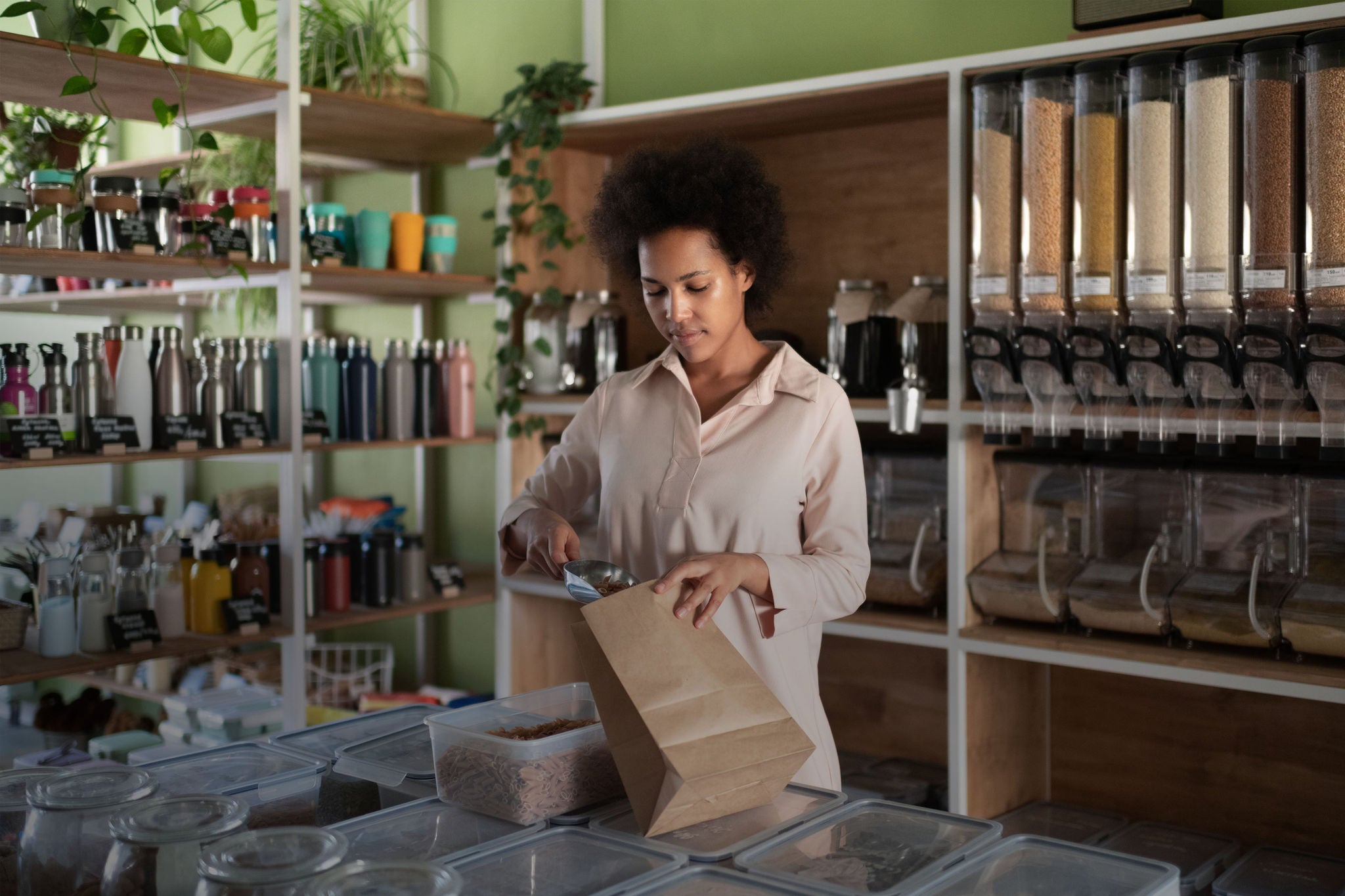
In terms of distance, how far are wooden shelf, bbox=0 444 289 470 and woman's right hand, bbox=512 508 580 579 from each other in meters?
1.22

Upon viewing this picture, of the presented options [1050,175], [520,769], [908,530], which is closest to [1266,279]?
[1050,175]

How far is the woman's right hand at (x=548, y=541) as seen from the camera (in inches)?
60.7

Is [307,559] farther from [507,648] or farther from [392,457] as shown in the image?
[392,457]

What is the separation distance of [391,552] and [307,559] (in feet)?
0.83

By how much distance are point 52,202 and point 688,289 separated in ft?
4.94

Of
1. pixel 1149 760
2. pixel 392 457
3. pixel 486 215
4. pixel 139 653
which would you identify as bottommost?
pixel 1149 760

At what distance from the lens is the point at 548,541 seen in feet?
5.16

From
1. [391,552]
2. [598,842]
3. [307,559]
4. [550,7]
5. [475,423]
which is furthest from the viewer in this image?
[475,423]

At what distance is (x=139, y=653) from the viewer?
2543 mm

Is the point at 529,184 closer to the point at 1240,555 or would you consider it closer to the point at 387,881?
the point at 1240,555

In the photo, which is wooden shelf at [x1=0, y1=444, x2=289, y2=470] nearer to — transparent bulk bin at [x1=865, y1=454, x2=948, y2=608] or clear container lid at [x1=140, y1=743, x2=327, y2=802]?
clear container lid at [x1=140, y1=743, x2=327, y2=802]

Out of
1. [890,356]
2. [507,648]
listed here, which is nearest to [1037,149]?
[890,356]

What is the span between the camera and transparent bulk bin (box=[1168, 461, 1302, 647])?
6.82 ft

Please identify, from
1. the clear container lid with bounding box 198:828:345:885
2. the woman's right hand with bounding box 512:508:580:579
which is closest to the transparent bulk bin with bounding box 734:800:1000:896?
the clear container lid with bounding box 198:828:345:885
